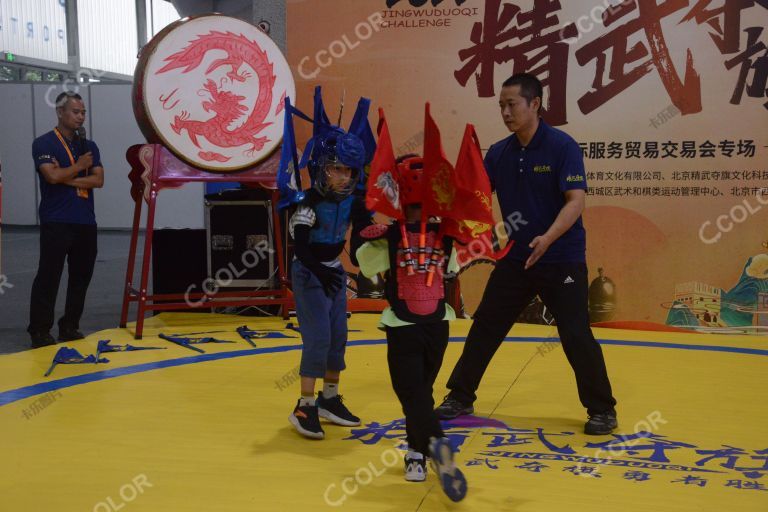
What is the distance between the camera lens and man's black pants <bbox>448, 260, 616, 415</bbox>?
3.59m

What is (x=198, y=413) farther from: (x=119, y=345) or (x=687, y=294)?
(x=687, y=294)

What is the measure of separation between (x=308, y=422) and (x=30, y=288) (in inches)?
237

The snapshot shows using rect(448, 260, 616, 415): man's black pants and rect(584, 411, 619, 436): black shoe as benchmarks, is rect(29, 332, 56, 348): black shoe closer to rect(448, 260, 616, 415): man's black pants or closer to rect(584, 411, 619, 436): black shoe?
rect(448, 260, 616, 415): man's black pants

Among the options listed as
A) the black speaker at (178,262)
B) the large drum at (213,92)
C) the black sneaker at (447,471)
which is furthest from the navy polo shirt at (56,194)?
the black sneaker at (447,471)

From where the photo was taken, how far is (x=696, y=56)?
611 cm

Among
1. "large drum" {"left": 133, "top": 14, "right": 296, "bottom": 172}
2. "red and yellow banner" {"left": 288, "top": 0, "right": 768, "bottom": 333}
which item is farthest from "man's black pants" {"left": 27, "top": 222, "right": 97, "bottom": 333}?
"red and yellow banner" {"left": 288, "top": 0, "right": 768, "bottom": 333}

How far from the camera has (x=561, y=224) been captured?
11.3ft

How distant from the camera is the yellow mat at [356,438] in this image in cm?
283

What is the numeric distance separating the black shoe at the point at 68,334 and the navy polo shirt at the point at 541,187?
3.50 metres

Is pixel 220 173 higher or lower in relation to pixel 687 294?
higher

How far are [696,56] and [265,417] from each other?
444 cm

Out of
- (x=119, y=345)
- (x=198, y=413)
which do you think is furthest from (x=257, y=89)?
(x=198, y=413)

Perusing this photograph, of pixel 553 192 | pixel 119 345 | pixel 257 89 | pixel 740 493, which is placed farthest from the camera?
pixel 257 89

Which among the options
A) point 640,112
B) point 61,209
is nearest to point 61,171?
point 61,209
